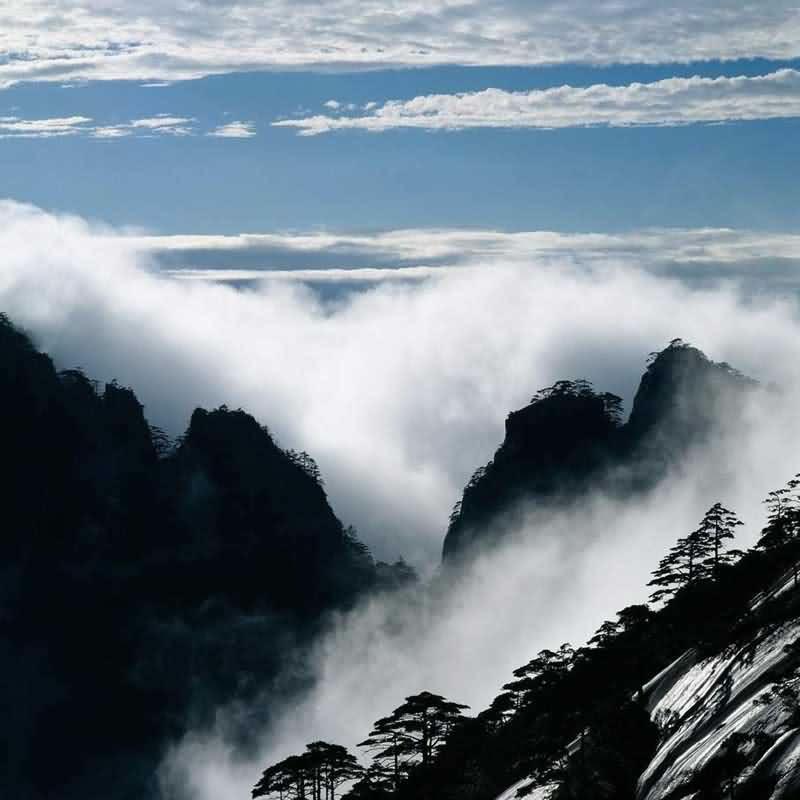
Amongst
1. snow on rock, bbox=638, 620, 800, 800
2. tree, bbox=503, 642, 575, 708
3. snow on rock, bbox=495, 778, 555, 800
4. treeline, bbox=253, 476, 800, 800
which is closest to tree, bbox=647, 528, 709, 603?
treeline, bbox=253, 476, 800, 800

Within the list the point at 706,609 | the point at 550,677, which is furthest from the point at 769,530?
the point at 550,677

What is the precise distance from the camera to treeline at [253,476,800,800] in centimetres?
11506

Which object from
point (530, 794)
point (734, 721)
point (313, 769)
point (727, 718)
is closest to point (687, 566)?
point (313, 769)

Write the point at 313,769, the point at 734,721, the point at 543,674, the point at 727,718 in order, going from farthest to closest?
the point at 543,674 → the point at 313,769 → the point at 727,718 → the point at 734,721

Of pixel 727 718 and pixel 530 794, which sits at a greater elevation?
pixel 530 794

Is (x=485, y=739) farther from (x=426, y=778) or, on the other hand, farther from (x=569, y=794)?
(x=569, y=794)

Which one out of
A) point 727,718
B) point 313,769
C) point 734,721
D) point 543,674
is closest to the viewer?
point 734,721

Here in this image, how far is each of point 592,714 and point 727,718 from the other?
2156 cm

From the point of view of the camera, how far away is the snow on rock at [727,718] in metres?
91.9

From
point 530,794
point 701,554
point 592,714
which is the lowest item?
point 530,794

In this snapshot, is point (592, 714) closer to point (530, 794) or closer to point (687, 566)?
point (530, 794)

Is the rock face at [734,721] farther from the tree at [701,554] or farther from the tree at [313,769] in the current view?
the tree at [701,554]

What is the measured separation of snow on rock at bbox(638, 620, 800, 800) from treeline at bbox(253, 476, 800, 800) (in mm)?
2664

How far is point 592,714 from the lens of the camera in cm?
12369
